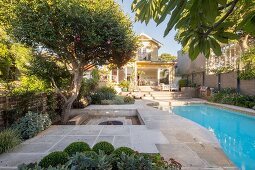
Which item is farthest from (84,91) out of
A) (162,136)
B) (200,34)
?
(200,34)

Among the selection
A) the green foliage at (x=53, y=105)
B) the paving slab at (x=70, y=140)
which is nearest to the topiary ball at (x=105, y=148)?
the paving slab at (x=70, y=140)

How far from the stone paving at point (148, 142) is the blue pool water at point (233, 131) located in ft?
3.67

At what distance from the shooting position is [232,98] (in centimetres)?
1792

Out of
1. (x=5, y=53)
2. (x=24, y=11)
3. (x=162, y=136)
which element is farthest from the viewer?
(x=5, y=53)

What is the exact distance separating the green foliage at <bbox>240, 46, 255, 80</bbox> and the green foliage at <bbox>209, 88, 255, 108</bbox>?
1.56 m

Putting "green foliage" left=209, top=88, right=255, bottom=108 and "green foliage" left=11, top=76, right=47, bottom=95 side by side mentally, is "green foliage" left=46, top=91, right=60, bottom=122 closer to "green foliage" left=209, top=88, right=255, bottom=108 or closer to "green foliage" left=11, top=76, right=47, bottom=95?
"green foliage" left=11, top=76, right=47, bottom=95

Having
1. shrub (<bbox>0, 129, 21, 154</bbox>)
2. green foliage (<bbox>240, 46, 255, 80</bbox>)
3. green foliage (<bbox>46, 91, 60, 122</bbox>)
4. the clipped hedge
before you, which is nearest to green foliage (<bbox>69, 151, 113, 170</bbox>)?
the clipped hedge

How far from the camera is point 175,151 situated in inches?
219

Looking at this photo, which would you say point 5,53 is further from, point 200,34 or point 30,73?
point 200,34

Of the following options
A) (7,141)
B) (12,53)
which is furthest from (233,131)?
(12,53)

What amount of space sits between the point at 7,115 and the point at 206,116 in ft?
40.9

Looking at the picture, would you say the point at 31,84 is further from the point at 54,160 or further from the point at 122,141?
the point at 54,160

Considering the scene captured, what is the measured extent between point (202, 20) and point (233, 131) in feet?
37.5

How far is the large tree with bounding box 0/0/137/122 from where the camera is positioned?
306 inches
